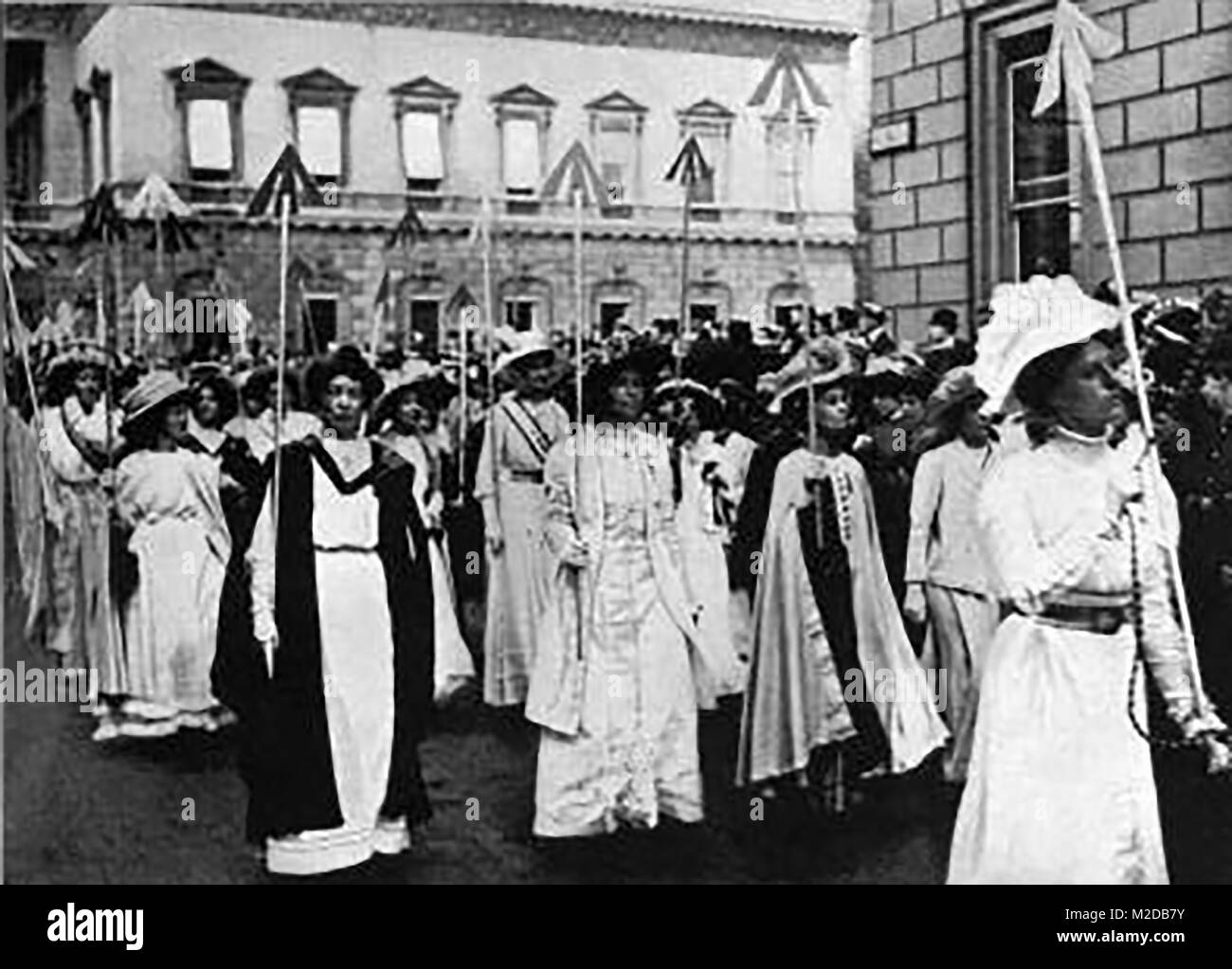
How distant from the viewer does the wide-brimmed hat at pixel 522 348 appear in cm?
354

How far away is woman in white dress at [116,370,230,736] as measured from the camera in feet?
11.5

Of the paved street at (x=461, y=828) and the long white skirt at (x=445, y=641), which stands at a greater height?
the long white skirt at (x=445, y=641)

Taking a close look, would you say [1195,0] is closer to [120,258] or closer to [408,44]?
[408,44]

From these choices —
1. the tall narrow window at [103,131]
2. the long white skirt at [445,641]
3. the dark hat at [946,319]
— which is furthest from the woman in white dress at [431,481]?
the dark hat at [946,319]

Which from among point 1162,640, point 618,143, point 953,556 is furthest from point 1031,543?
point 618,143

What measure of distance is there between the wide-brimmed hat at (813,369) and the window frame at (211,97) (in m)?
1.09

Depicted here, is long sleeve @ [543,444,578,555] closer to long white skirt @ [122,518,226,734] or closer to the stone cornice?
long white skirt @ [122,518,226,734]

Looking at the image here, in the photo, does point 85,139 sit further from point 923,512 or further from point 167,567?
point 923,512

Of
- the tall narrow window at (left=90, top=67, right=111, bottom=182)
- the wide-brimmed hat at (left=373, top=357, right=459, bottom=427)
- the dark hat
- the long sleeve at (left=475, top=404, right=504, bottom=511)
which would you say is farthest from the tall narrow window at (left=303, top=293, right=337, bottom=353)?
the dark hat

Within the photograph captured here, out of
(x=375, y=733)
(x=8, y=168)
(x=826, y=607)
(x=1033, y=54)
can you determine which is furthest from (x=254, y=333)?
(x=1033, y=54)

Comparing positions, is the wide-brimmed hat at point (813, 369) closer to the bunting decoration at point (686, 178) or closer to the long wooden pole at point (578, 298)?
the bunting decoration at point (686, 178)

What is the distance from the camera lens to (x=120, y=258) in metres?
3.54

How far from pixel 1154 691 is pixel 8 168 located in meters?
2.33

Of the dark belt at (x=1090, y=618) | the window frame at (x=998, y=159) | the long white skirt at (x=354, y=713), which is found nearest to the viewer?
the dark belt at (x=1090, y=618)
